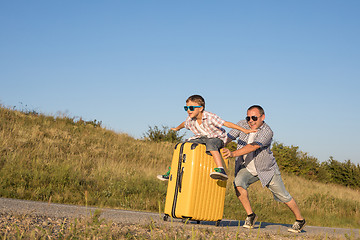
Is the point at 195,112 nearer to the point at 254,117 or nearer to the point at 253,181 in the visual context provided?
the point at 254,117

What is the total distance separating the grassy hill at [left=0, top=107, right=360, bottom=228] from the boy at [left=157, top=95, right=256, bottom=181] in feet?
8.53

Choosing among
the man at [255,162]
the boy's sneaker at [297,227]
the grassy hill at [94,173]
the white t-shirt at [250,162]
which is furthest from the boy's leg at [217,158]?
the grassy hill at [94,173]

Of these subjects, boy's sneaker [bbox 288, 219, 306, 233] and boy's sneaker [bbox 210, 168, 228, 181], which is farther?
boy's sneaker [bbox 288, 219, 306, 233]

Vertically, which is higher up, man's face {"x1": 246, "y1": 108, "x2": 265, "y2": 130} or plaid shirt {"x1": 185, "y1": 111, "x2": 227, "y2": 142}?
man's face {"x1": 246, "y1": 108, "x2": 265, "y2": 130}

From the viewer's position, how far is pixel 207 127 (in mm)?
5766

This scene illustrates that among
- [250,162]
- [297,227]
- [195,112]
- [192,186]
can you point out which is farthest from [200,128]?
[297,227]

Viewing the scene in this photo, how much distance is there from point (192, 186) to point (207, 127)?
0.91 meters

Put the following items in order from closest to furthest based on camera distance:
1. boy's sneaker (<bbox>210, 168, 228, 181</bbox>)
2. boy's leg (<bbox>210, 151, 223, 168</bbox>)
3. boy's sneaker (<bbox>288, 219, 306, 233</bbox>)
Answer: boy's sneaker (<bbox>210, 168, 228, 181</bbox>)
boy's leg (<bbox>210, 151, 223, 168</bbox>)
boy's sneaker (<bbox>288, 219, 306, 233</bbox>)

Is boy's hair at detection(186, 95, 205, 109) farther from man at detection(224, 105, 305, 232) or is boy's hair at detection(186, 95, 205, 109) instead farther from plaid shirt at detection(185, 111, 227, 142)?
man at detection(224, 105, 305, 232)

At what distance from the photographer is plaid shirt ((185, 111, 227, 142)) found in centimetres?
567

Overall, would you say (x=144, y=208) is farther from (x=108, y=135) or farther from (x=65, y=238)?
(x=108, y=135)

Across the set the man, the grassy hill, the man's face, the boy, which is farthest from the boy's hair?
the grassy hill

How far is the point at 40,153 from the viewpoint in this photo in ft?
43.3

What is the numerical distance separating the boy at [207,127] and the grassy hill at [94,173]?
2.60 m
